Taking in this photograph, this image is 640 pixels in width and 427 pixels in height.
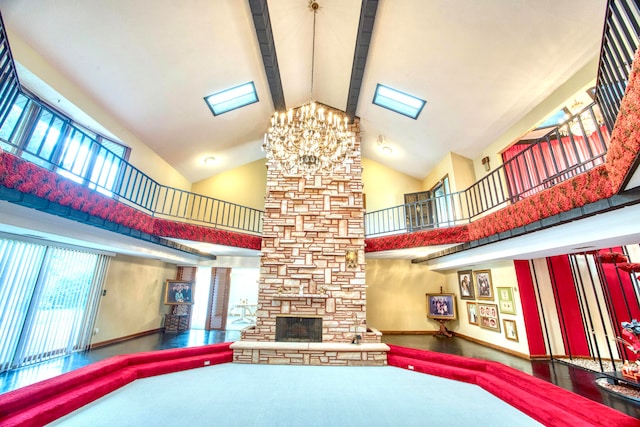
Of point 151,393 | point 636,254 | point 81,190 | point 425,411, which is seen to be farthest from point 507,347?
point 81,190

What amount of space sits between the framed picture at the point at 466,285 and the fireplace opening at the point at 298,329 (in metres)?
4.22

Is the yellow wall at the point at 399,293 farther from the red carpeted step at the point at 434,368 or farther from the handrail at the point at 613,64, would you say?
the handrail at the point at 613,64

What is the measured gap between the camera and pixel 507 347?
554 centimetres

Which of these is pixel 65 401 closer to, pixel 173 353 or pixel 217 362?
pixel 173 353

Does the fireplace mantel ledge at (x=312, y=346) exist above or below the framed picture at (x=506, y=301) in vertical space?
below

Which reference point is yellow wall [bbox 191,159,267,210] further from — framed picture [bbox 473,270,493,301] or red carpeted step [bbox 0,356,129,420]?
framed picture [bbox 473,270,493,301]

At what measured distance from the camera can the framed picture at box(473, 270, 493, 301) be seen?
6113 millimetres

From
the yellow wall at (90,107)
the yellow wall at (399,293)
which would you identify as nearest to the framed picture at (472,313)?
the yellow wall at (399,293)

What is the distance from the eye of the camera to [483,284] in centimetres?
635

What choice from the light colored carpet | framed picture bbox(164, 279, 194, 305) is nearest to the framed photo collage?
the light colored carpet

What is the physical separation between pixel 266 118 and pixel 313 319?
5947mm

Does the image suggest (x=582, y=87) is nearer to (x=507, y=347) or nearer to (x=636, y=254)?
(x=636, y=254)

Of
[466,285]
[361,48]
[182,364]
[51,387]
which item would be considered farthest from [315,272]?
[361,48]

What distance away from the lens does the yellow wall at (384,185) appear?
29.9 feet
